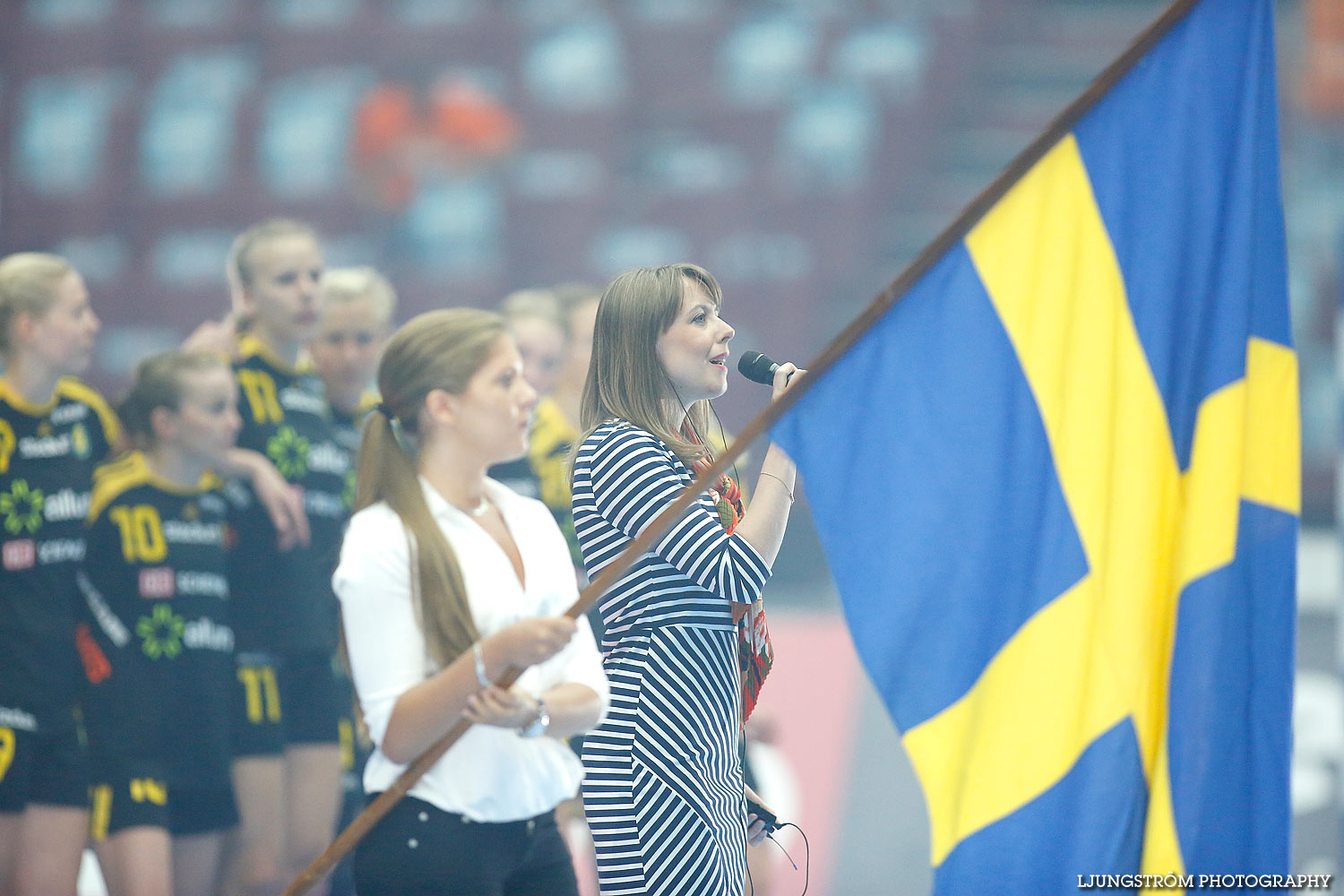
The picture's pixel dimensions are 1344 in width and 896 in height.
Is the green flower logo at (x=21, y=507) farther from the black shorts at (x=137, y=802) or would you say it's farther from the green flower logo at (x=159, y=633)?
the black shorts at (x=137, y=802)

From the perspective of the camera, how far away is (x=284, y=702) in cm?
338

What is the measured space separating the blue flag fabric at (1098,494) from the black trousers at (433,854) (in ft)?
1.73

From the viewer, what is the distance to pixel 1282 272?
1.92 metres

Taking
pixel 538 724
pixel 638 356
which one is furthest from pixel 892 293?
pixel 538 724

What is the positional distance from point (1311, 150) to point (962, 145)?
2.42 meters

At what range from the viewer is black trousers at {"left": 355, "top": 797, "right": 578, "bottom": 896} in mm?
1736

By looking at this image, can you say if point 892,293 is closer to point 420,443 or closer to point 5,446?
point 420,443

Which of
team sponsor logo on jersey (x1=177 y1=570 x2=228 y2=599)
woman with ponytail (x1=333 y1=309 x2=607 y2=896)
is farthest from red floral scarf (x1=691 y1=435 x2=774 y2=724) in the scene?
team sponsor logo on jersey (x1=177 y1=570 x2=228 y2=599)

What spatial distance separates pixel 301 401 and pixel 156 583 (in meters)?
0.57

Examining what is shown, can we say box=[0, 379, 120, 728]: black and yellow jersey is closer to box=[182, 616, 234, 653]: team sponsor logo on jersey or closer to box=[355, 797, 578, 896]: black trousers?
box=[182, 616, 234, 653]: team sponsor logo on jersey

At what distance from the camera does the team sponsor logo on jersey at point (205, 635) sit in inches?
124

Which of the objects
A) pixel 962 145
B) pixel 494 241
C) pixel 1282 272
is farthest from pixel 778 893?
pixel 962 145

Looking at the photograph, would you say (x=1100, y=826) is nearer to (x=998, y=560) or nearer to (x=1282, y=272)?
(x=998, y=560)

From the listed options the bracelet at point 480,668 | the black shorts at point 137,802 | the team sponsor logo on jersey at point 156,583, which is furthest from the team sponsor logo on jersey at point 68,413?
the bracelet at point 480,668
